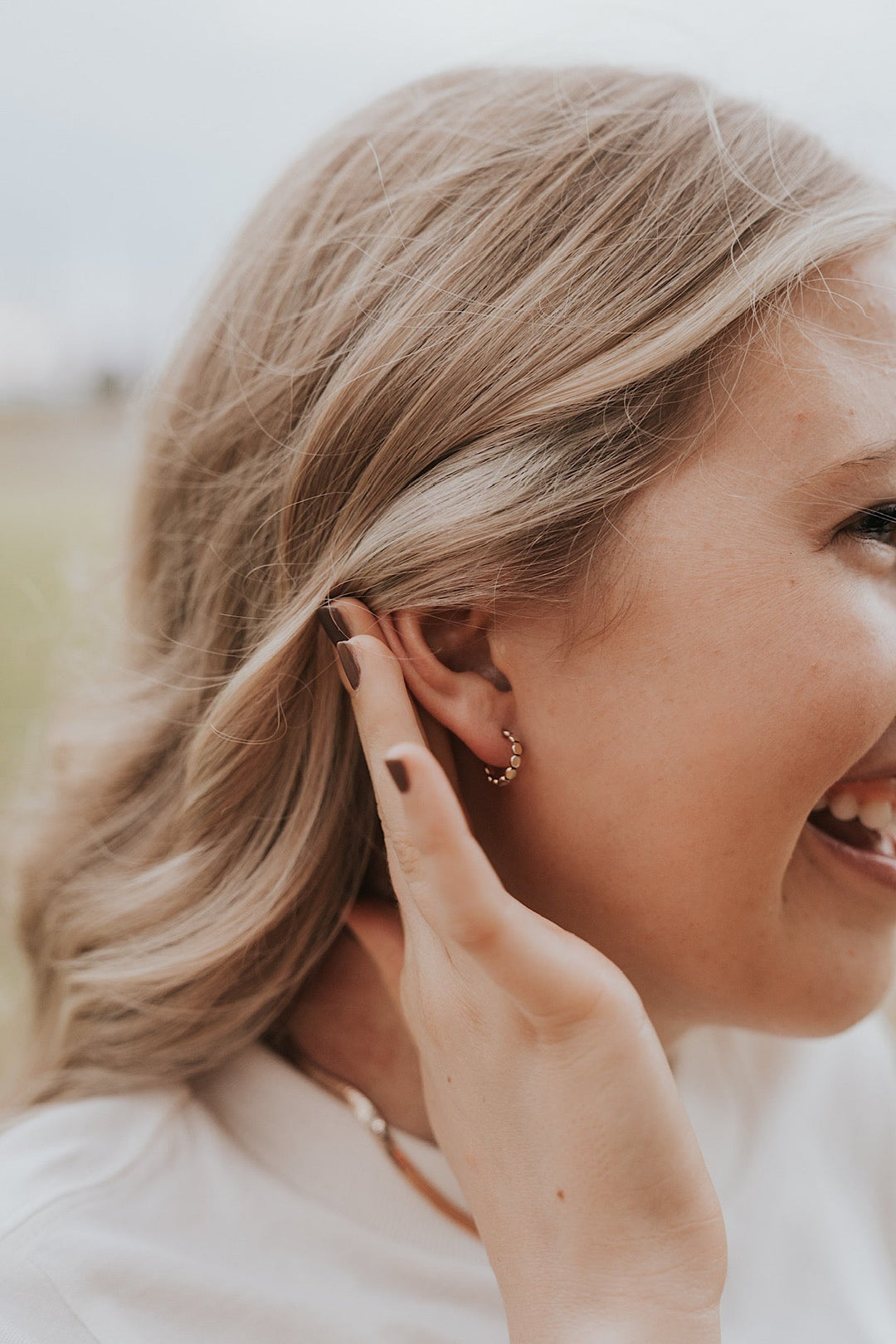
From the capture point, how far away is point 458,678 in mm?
1037

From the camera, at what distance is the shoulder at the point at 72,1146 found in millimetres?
1021

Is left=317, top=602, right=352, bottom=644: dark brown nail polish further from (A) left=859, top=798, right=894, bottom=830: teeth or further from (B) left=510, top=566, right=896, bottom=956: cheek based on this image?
(A) left=859, top=798, right=894, bottom=830: teeth

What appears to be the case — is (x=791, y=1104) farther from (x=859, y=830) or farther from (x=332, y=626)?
(x=332, y=626)

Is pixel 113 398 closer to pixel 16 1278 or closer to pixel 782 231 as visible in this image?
→ pixel 782 231

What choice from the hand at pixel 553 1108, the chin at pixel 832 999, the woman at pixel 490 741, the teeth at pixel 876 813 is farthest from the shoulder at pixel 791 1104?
the hand at pixel 553 1108

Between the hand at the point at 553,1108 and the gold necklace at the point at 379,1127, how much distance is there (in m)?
0.21

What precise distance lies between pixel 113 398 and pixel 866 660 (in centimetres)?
120

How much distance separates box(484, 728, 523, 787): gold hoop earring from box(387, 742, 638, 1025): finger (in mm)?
218

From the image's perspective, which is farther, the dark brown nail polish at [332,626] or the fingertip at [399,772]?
the dark brown nail polish at [332,626]

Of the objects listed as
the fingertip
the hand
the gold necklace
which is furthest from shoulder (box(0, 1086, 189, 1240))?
the fingertip

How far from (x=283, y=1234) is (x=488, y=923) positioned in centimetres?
53

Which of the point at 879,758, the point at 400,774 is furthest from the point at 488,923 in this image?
the point at 879,758

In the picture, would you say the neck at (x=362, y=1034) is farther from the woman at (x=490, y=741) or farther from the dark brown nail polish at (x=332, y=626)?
the dark brown nail polish at (x=332, y=626)

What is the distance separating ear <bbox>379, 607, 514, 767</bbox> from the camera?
3.36ft
